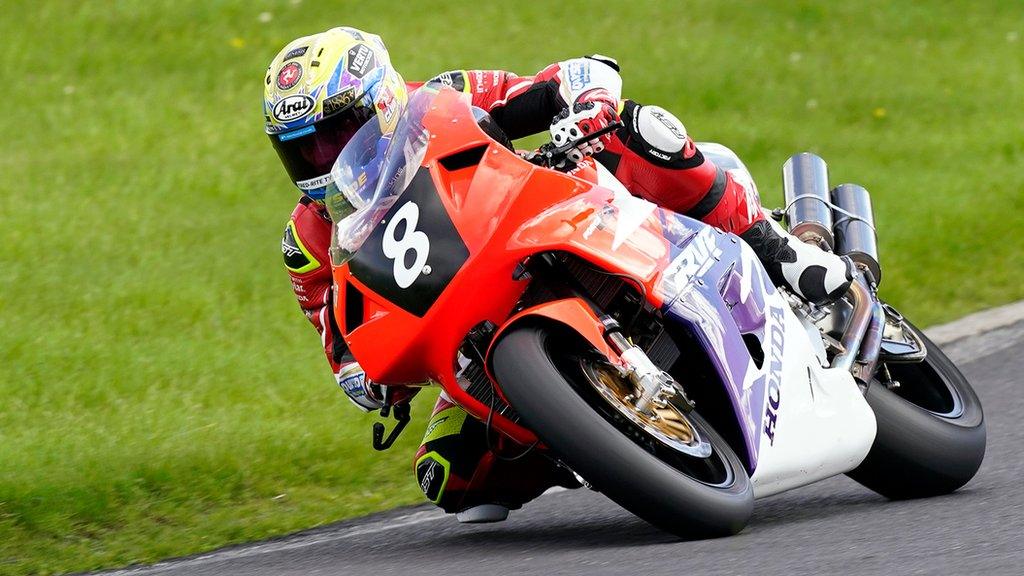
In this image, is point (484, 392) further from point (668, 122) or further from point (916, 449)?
point (916, 449)

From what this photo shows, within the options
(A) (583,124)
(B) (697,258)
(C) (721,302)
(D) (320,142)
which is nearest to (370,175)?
(D) (320,142)

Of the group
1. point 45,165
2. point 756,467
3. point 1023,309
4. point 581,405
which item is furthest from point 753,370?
point 45,165

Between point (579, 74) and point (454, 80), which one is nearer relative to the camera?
point (579, 74)

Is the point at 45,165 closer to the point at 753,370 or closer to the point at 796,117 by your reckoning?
the point at 796,117

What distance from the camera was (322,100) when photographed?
4418 mm

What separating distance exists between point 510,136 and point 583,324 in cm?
120

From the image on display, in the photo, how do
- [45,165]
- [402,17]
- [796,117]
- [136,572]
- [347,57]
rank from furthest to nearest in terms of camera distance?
1. [402,17]
2. [796,117]
3. [45,165]
4. [136,572]
5. [347,57]

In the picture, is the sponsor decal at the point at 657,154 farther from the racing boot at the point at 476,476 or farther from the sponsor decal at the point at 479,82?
the racing boot at the point at 476,476

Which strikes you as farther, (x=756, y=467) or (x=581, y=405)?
(x=756, y=467)

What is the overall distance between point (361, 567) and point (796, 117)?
8.41 metres

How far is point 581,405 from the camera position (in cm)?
A: 393

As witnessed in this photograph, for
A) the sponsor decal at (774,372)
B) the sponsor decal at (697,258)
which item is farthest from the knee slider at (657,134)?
the sponsor decal at (774,372)

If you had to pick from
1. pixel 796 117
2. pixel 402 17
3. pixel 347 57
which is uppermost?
pixel 347 57

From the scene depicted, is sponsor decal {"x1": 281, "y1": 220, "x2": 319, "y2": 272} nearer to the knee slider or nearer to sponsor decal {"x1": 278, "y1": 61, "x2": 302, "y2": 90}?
sponsor decal {"x1": 278, "y1": 61, "x2": 302, "y2": 90}
